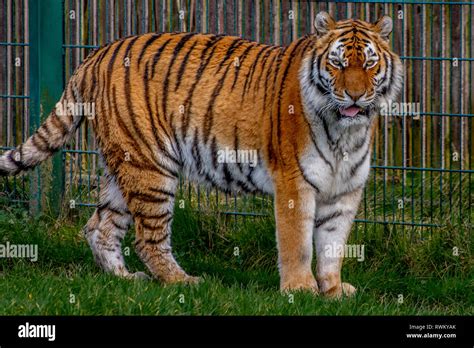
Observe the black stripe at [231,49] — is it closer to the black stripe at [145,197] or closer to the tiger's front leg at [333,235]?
the black stripe at [145,197]

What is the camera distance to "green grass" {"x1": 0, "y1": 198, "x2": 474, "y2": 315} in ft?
19.4

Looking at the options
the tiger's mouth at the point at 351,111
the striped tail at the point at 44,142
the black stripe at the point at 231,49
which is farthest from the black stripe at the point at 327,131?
the striped tail at the point at 44,142

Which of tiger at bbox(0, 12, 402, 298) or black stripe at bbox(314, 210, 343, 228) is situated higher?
tiger at bbox(0, 12, 402, 298)

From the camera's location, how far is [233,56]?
7.00m

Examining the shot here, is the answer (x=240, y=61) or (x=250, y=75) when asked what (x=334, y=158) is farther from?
(x=240, y=61)

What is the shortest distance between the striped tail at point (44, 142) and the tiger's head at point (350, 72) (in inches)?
60.1

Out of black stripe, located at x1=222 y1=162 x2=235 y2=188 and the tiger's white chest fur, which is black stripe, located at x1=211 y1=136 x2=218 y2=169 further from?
the tiger's white chest fur

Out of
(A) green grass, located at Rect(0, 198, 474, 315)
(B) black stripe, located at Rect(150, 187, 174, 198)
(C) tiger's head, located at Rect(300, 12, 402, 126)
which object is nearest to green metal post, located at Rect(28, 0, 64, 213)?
(A) green grass, located at Rect(0, 198, 474, 315)

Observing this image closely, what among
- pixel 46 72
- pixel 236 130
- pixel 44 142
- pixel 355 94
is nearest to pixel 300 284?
pixel 236 130

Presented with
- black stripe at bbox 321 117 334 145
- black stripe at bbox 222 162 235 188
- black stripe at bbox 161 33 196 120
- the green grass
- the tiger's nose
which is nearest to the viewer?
the green grass

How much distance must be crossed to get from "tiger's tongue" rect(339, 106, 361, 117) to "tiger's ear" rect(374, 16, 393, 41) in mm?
521
